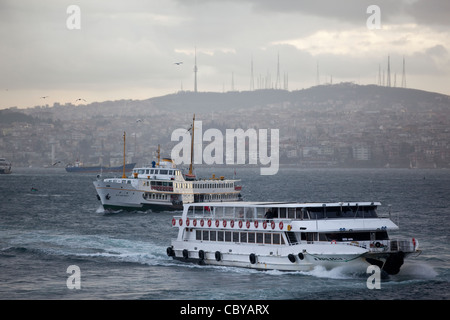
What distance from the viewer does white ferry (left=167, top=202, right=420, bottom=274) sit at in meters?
41.5

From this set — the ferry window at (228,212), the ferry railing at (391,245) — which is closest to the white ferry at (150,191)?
the ferry window at (228,212)

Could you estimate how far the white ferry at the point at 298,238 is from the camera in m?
41.5

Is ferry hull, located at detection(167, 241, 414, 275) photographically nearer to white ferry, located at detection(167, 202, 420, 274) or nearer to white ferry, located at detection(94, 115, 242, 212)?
white ferry, located at detection(167, 202, 420, 274)

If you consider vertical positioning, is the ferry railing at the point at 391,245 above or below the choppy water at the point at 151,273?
above

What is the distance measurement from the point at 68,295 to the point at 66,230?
3033cm

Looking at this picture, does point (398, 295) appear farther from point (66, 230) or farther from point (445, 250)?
point (66, 230)

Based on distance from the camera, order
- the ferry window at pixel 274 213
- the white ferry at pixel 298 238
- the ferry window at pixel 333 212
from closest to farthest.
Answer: the white ferry at pixel 298 238 < the ferry window at pixel 333 212 < the ferry window at pixel 274 213

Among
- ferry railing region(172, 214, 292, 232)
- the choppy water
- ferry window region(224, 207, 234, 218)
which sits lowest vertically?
the choppy water

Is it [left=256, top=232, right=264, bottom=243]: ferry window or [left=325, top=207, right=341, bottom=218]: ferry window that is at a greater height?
[left=325, top=207, right=341, bottom=218]: ferry window

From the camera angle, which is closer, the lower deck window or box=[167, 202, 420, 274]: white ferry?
box=[167, 202, 420, 274]: white ferry

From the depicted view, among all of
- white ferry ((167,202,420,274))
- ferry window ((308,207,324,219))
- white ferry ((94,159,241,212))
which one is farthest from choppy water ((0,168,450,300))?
white ferry ((94,159,241,212))

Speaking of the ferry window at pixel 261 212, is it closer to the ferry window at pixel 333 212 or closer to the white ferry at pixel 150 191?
the ferry window at pixel 333 212

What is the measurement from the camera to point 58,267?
48.4 meters
